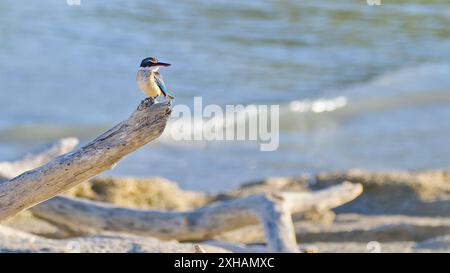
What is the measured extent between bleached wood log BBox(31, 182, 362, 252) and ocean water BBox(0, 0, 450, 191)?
80.4 inches

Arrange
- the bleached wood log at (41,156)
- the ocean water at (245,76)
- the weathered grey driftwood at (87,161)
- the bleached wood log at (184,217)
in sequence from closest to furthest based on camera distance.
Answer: the weathered grey driftwood at (87,161), the bleached wood log at (184,217), the bleached wood log at (41,156), the ocean water at (245,76)

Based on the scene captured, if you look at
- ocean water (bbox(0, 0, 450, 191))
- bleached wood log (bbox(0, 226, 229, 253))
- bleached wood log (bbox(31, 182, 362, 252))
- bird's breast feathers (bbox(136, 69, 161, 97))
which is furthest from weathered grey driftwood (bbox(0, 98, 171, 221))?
ocean water (bbox(0, 0, 450, 191))

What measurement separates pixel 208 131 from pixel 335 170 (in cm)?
145

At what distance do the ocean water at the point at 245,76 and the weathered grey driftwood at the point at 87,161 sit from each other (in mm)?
4131

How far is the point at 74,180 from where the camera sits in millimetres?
3572

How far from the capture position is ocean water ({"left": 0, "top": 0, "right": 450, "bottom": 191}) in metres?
8.61

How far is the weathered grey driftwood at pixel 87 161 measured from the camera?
3436 mm

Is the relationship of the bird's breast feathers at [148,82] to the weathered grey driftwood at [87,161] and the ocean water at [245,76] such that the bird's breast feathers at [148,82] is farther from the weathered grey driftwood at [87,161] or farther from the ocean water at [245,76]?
the ocean water at [245,76]

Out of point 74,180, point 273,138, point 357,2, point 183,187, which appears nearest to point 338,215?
point 183,187

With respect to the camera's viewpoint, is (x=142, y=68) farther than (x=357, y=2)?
No

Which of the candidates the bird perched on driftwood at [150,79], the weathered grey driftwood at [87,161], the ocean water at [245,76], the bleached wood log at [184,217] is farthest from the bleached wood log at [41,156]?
the bird perched on driftwood at [150,79]

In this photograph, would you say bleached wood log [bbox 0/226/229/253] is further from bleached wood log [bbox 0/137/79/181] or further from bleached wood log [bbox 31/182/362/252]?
bleached wood log [bbox 0/137/79/181]
